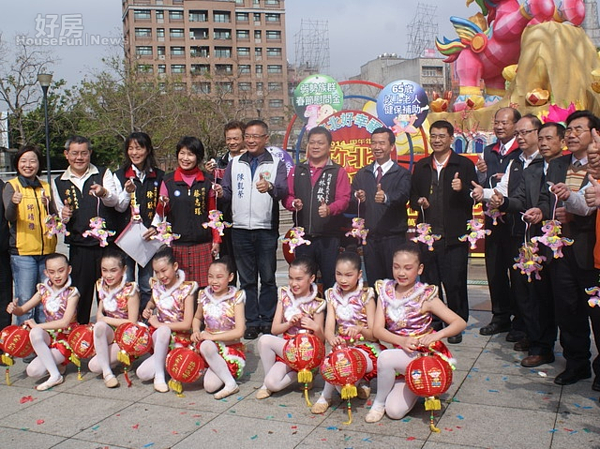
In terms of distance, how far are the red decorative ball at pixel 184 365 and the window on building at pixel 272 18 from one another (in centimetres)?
6302

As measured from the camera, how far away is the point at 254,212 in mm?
4992

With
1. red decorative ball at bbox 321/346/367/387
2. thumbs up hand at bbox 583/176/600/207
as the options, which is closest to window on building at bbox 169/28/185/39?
red decorative ball at bbox 321/346/367/387

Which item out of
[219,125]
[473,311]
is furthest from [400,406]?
[219,125]

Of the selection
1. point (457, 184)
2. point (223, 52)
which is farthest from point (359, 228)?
point (223, 52)

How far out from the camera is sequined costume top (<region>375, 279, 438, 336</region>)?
3.58 meters

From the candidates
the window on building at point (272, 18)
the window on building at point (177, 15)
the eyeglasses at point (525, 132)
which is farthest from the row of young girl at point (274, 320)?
the window on building at point (272, 18)

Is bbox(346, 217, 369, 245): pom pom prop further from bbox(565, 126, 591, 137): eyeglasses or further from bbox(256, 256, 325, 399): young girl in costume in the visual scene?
bbox(565, 126, 591, 137): eyeglasses

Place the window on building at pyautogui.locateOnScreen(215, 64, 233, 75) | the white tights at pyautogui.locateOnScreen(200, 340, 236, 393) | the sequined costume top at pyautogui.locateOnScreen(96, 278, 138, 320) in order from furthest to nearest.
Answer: the window on building at pyautogui.locateOnScreen(215, 64, 233, 75) < the sequined costume top at pyautogui.locateOnScreen(96, 278, 138, 320) < the white tights at pyautogui.locateOnScreen(200, 340, 236, 393)

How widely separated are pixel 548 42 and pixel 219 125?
14.3 metres

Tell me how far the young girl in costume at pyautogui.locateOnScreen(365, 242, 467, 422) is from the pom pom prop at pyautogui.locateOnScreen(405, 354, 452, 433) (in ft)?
0.45

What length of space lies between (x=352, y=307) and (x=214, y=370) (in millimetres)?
970

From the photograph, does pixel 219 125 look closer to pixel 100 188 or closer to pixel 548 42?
pixel 548 42

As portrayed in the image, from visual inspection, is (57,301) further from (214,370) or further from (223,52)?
(223,52)

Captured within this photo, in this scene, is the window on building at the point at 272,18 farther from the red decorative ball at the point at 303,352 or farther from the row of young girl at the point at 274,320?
the red decorative ball at the point at 303,352
